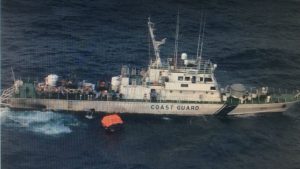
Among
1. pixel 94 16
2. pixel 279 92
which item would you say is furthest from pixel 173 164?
pixel 94 16

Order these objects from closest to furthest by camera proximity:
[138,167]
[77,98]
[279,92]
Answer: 1. [138,167]
2. [77,98]
3. [279,92]

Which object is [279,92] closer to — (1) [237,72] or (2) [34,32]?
(1) [237,72]

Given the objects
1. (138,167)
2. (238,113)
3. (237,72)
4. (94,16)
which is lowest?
(138,167)

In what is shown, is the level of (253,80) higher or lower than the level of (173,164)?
higher

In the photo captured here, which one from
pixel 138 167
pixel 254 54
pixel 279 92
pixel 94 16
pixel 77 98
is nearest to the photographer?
pixel 138 167

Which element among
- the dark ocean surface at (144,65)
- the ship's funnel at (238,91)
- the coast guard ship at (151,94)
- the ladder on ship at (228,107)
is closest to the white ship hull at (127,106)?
the coast guard ship at (151,94)

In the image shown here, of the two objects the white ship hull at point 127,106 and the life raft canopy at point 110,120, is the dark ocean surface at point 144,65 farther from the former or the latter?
the life raft canopy at point 110,120
